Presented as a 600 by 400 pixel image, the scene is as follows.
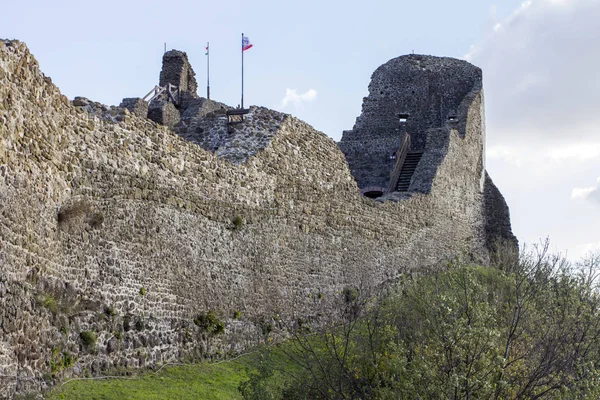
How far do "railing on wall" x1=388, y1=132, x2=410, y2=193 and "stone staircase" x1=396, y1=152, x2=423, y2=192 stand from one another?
5.1 inches

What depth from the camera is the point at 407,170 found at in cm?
3422

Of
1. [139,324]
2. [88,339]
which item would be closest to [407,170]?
[139,324]

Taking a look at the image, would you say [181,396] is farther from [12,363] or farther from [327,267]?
[327,267]

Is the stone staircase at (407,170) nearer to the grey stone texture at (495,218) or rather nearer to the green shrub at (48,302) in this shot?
the grey stone texture at (495,218)

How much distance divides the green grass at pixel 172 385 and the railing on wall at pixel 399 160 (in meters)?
16.8

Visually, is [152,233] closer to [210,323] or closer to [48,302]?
[210,323]

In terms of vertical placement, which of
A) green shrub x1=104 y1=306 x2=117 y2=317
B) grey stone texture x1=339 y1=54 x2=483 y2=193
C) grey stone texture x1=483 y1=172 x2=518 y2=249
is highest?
grey stone texture x1=339 y1=54 x2=483 y2=193

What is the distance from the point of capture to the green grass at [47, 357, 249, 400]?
507 inches

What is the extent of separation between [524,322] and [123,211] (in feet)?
23.5

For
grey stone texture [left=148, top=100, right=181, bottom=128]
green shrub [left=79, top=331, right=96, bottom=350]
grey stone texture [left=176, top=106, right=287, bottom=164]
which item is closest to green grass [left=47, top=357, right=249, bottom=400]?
green shrub [left=79, top=331, right=96, bottom=350]

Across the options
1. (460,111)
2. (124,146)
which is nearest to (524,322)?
(124,146)

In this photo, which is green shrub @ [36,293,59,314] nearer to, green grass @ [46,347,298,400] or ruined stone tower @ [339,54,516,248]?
green grass @ [46,347,298,400]

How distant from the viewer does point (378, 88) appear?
37.9 meters

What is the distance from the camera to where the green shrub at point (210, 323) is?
16938 millimetres
